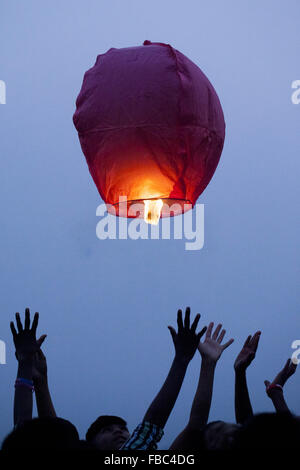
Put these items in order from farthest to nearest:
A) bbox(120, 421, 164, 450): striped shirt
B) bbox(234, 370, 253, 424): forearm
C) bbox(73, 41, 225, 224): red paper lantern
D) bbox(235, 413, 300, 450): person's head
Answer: bbox(234, 370, 253, 424): forearm, bbox(73, 41, 225, 224): red paper lantern, bbox(120, 421, 164, 450): striped shirt, bbox(235, 413, 300, 450): person's head

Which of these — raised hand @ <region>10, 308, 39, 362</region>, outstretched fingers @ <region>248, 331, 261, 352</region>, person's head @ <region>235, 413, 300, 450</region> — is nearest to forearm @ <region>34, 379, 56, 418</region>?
raised hand @ <region>10, 308, 39, 362</region>

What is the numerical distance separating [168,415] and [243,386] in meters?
0.43

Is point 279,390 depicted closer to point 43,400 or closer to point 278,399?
point 278,399

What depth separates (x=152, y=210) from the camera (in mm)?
1468

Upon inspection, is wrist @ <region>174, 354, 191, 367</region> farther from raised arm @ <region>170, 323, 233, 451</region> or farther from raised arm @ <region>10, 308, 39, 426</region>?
raised arm @ <region>10, 308, 39, 426</region>

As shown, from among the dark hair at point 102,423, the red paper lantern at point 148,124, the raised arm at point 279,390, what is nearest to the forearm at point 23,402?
the dark hair at point 102,423

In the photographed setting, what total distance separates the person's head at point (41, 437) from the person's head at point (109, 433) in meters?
0.61

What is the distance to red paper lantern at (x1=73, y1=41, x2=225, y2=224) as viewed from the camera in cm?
126

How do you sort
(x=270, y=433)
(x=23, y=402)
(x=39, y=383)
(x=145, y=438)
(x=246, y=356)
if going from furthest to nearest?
(x=246, y=356) < (x=39, y=383) < (x=23, y=402) < (x=145, y=438) < (x=270, y=433)

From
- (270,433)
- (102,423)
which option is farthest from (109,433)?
(270,433)

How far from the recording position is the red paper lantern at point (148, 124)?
1.26m

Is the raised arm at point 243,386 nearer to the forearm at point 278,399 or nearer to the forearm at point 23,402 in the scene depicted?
the forearm at point 278,399

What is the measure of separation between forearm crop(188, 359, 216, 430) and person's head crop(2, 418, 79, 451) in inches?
16.2
